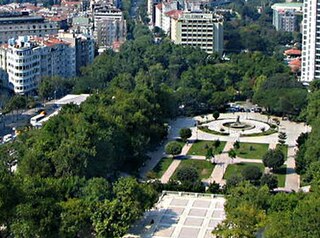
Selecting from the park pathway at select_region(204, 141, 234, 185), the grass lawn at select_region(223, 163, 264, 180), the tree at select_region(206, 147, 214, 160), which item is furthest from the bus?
the grass lawn at select_region(223, 163, 264, 180)

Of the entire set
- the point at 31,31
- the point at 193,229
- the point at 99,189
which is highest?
the point at 31,31

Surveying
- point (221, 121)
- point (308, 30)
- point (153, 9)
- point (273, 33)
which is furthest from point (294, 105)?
point (153, 9)

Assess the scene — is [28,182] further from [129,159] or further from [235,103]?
[235,103]

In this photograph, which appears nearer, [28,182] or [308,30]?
[28,182]

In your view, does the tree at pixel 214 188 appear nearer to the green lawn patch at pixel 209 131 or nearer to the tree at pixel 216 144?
the tree at pixel 216 144

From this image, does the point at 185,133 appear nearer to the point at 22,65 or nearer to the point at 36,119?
the point at 36,119

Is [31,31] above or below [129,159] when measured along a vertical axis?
above

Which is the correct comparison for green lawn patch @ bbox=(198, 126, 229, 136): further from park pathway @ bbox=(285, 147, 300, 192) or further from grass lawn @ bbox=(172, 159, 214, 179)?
grass lawn @ bbox=(172, 159, 214, 179)

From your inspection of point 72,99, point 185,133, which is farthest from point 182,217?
point 72,99
